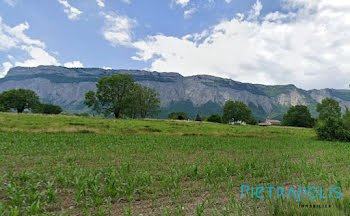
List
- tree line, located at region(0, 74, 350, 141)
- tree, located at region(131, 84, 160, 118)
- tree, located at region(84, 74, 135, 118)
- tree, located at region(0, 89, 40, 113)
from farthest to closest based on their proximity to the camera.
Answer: tree, located at region(0, 89, 40, 113) → tree, located at region(131, 84, 160, 118) → tree line, located at region(0, 74, 350, 141) → tree, located at region(84, 74, 135, 118)

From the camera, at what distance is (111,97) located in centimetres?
6825

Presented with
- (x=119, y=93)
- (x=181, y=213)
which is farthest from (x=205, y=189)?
(x=119, y=93)

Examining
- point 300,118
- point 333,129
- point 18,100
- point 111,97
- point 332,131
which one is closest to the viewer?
point 333,129

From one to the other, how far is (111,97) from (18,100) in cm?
5601

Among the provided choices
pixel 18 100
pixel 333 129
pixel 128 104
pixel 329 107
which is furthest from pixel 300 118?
pixel 18 100

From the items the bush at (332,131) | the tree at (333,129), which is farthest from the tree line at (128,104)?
the bush at (332,131)

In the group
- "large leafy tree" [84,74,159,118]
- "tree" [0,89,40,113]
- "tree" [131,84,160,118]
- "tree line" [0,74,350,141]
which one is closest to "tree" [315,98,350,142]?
"tree line" [0,74,350,141]

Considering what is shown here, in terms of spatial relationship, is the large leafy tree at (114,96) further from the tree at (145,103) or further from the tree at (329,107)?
the tree at (329,107)

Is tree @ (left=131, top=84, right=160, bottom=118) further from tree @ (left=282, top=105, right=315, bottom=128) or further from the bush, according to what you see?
tree @ (left=282, top=105, right=315, bottom=128)

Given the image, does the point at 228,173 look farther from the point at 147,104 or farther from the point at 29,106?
the point at 29,106

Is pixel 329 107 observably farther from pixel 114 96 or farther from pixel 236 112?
pixel 114 96

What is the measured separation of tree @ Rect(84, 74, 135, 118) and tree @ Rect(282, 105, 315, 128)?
89.9 m

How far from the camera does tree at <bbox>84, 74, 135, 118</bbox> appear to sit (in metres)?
67.5

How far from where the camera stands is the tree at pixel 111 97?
6750cm
